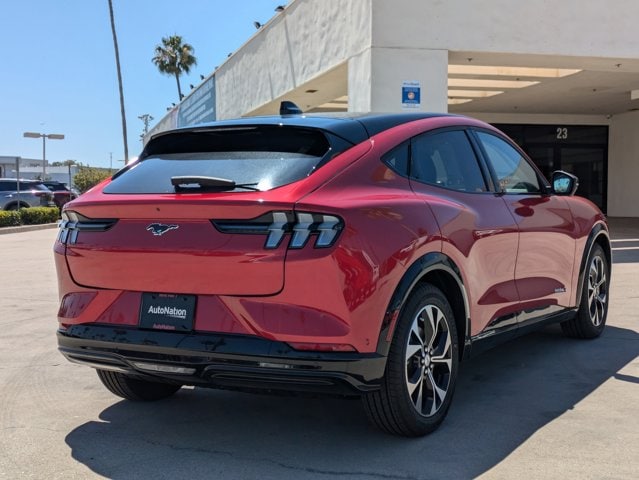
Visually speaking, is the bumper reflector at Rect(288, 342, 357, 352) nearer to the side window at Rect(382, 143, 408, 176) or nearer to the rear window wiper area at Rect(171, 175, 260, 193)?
the rear window wiper area at Rect(171, 175, 260, 193)

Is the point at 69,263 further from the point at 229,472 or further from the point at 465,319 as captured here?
the point at 465,319

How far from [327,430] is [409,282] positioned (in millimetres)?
1053

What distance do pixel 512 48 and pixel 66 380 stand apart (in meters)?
10.3

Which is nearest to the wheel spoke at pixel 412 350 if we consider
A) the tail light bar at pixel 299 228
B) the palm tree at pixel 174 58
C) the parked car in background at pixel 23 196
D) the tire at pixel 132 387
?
the tail light bar at pixel 299 228

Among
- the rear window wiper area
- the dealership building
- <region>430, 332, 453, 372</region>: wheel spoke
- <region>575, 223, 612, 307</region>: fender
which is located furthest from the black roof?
the dealership building

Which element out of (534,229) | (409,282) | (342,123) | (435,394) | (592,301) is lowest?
(435,394)

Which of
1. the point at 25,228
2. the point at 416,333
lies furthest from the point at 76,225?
the point at 25,228

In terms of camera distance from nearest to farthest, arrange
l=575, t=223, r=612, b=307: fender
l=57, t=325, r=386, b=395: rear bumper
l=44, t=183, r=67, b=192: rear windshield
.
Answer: l=57, t=325, r=386, b=395: rear bumper → l=575, t=223, r=612, b=307: fender → l=44, t=183, r=67, b=192: rear windshield

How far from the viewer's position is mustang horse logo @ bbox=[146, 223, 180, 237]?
3213mm

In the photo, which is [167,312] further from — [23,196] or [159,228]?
[23,196]

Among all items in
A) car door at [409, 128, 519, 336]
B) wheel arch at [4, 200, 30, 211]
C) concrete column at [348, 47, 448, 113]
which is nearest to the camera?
car door at [409, 128, 519, 336]

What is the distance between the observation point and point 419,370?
3.50 meters

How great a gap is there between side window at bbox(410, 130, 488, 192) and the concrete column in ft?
24.9

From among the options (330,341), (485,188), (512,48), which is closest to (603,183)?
(512,48)
